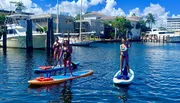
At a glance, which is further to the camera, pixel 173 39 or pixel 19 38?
pixel 173 39

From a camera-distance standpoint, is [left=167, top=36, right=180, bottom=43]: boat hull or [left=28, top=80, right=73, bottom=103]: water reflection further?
[left=167, top=36, right=180, bottom=43]: boat hull

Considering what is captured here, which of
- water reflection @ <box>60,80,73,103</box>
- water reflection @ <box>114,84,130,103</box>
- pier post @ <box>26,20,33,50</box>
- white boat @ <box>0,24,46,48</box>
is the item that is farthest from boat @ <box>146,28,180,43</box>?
water reflection @ <box>60,80,73,103</box>

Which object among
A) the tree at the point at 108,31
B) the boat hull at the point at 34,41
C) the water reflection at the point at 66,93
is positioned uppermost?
the tree at the point at 108,31

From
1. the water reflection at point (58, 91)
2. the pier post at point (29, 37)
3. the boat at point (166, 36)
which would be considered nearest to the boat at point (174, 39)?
the boat at point (166, 36)

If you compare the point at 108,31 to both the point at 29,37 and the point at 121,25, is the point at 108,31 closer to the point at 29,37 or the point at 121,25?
the point at 121,25

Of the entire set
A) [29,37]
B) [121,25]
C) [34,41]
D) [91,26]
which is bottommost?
[34,41]

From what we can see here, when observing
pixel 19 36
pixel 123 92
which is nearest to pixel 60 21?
pixel 19 36

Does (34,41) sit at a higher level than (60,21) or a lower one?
lower

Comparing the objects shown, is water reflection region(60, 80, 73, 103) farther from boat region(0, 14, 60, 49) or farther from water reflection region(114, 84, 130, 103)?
boat region(0, 14, 60, 49)

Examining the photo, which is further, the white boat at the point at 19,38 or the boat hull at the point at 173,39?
the boat hull at the point at 173,39

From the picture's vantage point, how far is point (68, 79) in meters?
17.5

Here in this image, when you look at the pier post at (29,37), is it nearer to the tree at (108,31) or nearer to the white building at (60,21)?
the white building at (60,21)

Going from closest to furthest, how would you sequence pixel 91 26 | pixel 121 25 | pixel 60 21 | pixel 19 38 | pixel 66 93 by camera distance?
1. pixel 66 93
2. pixel 19 38
3. pixel 60 21
4. pixel 91 26
5. pixel 121 25

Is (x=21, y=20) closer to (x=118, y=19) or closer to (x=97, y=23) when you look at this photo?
(x=97, y=23)
